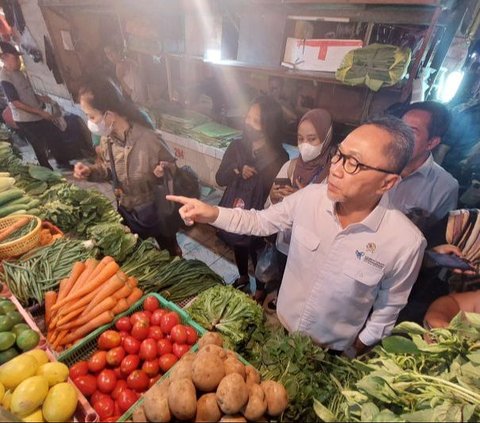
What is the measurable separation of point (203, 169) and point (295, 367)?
417cm

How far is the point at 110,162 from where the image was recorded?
2939 mm

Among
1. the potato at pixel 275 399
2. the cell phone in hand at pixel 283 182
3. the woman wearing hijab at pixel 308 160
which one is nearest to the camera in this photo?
the potato at pixel 275 399

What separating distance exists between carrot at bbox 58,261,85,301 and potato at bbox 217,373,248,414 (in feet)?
4.22

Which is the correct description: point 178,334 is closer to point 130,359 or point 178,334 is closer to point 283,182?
point 130,359

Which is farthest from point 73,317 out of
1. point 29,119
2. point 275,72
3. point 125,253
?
point 29,119

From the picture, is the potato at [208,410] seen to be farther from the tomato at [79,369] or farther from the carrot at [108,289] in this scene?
the carrot at [108,289]

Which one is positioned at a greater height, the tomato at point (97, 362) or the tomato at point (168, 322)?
the tomato at point (168, 322)

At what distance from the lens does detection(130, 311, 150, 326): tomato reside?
155 centimetres

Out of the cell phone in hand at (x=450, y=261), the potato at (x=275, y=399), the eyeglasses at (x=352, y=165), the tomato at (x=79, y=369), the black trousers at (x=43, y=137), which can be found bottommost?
the black trousers at (x=43, y=137)

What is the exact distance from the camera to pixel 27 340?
131 cm

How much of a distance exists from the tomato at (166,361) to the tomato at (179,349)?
0.02 m

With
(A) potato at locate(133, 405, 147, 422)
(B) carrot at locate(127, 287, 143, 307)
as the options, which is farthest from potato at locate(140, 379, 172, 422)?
(B) carrot at locate(127, 287, 143, 307)

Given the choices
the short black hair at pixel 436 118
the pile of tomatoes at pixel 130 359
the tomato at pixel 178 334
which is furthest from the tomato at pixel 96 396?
the short black hair at pixel 436 118

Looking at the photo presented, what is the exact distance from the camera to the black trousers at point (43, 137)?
5.46 metres
